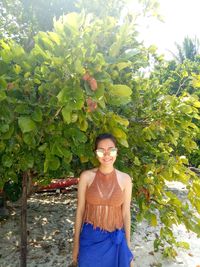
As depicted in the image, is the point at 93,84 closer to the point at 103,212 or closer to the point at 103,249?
the point at 103,212

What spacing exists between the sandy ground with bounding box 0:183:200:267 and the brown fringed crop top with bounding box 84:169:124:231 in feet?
5.64

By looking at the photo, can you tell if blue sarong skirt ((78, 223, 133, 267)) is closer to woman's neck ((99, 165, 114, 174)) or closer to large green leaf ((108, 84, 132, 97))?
woman's neck ((99, 165, 114, 174))

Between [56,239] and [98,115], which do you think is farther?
[56,239]

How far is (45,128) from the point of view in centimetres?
222

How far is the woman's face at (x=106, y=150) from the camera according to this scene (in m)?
2.56

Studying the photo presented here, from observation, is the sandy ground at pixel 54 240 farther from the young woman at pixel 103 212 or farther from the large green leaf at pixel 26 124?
the large green leaf at pixel 26 124

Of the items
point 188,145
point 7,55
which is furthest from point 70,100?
point 188,145

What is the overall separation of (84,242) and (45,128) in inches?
39.9

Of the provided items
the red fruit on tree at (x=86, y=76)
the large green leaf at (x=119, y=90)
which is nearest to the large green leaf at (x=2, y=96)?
the red fruit on tree at (x=86, y=76)

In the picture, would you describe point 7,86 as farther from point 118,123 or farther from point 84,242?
point 84,242

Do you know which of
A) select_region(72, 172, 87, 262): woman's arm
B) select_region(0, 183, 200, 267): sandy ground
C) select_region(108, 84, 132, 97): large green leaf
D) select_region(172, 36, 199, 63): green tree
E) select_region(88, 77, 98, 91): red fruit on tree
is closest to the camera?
select_region(88, 77, 98, 91): red fruit on tree

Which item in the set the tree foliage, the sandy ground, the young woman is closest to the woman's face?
the young woman

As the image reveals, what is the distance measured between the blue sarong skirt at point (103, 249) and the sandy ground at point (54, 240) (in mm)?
1610

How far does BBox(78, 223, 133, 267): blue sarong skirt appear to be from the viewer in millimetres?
2617
